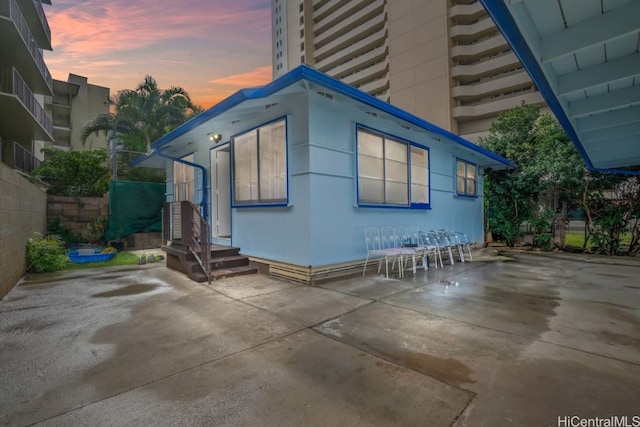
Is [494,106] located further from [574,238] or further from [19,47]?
[19,47]

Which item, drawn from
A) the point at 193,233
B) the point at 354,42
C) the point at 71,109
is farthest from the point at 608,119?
the point at 354,42

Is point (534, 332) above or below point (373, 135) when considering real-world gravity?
below

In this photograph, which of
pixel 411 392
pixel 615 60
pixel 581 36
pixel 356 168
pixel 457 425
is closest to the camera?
pixel 457 425

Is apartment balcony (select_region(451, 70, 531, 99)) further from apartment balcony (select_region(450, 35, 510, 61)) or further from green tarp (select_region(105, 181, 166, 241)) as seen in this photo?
green tarp (select_region(105, 181, 166, 241))

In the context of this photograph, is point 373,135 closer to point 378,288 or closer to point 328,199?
point 328,199

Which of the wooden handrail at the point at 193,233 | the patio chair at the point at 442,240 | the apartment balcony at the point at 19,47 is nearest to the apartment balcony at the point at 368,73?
the apartment balcony at the point at 19,47

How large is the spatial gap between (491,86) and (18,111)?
111 feet

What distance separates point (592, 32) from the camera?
2637 mm

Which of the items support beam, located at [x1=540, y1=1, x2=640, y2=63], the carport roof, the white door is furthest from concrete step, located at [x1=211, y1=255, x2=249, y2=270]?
support beam, located at [x1=540, y1=1, x2=640, y2=63]

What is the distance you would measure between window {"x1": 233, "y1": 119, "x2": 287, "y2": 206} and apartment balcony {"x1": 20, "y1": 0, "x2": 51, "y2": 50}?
45.2 feet

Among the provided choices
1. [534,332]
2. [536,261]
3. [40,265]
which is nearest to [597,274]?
[536,261]

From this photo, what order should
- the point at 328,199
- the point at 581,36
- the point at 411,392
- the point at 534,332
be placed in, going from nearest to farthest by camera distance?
the point at 411,392 < the point at 581,36 < the point at 534,332 < the point at 328,199

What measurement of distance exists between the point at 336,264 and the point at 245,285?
1.58 m

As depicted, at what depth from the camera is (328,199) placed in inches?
204
